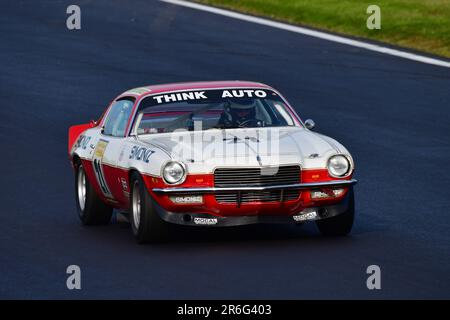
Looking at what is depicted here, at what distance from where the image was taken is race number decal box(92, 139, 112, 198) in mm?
15172

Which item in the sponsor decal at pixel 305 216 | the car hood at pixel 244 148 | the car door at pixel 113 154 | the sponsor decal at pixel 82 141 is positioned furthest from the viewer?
the sponsor decal at pixel 82 141

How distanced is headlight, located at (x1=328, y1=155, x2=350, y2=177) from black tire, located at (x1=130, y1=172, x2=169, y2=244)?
5.24 ft

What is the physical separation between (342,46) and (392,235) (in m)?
15.2

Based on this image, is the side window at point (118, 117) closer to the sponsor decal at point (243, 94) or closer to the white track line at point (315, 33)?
the sponsor decal at point (243, 94)

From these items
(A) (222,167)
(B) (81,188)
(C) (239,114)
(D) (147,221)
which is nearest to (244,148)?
(A) (222,167)

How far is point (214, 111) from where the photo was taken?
15211 millimetres

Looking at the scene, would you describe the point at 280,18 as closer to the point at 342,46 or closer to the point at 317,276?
the point at 342,46

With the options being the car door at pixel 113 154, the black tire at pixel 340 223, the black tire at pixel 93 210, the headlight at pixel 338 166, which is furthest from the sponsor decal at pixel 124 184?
the headlight at pixel 338 166

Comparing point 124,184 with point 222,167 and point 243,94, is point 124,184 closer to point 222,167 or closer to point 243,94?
point 222,167

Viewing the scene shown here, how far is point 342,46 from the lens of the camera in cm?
2923

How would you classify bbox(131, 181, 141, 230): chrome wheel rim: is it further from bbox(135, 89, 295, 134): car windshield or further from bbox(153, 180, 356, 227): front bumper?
bbox(135, 89, 295, 134): car windshield

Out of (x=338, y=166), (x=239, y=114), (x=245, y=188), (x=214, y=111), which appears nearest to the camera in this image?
(x=245, y=188)

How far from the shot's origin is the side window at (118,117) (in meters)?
15.5

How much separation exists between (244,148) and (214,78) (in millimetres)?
12550
